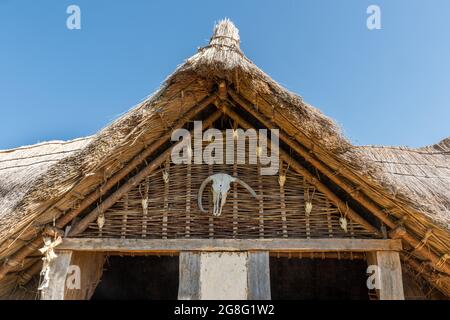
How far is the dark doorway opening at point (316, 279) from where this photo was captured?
5.82 metres

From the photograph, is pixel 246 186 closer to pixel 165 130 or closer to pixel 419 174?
pixel 165 130

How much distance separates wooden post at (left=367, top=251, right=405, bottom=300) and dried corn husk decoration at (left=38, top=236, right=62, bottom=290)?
2.66m

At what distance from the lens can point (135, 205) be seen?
3.99m

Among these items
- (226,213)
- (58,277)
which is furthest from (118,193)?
(226,213)

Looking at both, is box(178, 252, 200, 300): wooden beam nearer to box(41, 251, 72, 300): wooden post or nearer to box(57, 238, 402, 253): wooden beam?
box(57, 238, 402, 253): wooden beam

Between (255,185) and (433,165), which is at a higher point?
(433,165)

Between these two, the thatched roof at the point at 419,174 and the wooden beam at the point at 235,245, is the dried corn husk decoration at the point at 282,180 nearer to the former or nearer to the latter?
the wooden beam at the point at 235,245

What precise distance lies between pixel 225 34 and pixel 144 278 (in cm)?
363

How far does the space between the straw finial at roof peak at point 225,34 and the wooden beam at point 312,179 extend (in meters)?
0.53

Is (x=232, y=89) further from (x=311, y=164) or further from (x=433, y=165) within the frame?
(x=433, y=165)

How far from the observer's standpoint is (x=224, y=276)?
12.2 ft
